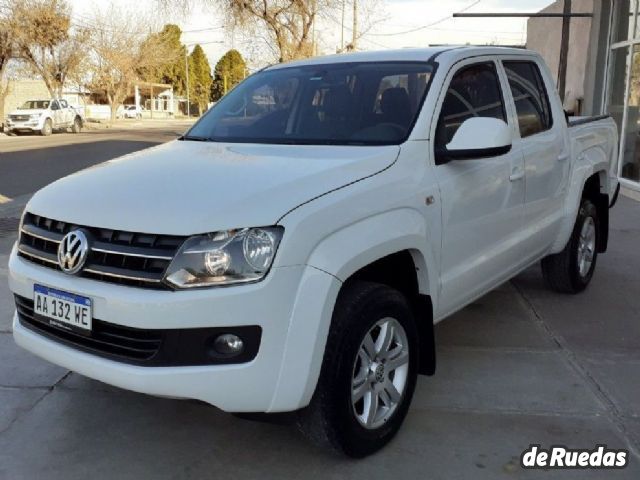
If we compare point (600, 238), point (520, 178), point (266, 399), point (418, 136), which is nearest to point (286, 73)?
point (418, 136)

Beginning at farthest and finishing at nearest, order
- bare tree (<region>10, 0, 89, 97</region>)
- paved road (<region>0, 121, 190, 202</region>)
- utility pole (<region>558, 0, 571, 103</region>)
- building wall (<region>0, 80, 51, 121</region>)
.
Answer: building wall (<region>0, 80, 51, 121</region>)
bare tree (<region>10, 0, 89, 97</region>)
utility pole (<region>558, 0, 571, 103</region>)
paved road (<region>0, 121, 190, 202</region>)

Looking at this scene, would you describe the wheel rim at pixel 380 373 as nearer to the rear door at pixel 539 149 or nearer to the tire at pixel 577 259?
the rear door at pixel 539 149

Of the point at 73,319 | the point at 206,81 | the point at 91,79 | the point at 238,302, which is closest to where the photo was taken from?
the point at 238,302

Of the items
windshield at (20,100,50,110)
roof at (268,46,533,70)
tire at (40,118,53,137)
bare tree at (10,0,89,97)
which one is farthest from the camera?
bare tree at (10,0,89,97)

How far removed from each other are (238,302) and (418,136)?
138 cm

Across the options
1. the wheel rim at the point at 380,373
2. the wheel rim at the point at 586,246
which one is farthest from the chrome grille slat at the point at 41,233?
the wheel rim at the point at 586,246

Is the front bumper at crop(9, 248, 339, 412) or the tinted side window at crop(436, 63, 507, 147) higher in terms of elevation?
the tinted side window at crop(436, 63, 507, 147)

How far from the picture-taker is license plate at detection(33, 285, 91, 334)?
2.70 meters

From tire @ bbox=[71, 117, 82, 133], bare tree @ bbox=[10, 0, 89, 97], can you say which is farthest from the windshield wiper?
bare tree @ bbox=[10, 0, 89, 97]

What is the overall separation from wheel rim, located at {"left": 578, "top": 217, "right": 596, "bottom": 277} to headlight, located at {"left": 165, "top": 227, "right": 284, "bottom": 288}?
11.9 feet

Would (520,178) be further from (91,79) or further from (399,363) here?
(91,79)

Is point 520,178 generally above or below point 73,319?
above

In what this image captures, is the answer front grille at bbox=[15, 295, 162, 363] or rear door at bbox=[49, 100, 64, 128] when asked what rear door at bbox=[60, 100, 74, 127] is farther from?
front grille at bbox=[15, 295, 162, 363]

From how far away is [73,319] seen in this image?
275cm
